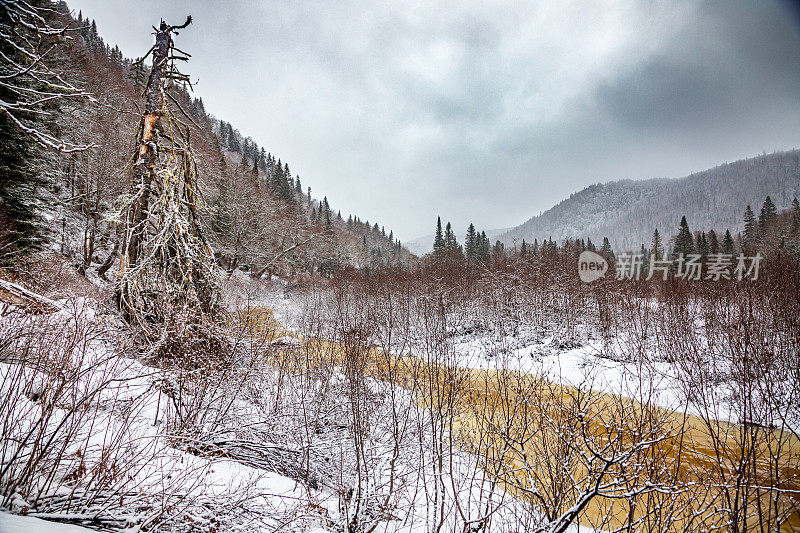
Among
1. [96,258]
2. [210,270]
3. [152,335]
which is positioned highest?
[96,258]

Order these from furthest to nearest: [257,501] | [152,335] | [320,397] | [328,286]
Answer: [328,286] → [320,397] → [152,335] → [257,501]

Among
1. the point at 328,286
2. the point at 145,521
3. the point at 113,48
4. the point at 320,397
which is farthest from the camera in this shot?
the point at 113,48

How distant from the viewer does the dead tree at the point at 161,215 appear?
19.7 ft

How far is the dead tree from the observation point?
5.99 metres

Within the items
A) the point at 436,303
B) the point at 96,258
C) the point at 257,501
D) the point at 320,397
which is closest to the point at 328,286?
the point at 436,303

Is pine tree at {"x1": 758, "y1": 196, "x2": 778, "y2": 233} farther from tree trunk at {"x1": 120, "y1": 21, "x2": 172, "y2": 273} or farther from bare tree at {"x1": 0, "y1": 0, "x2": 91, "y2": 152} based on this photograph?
bare tree at {"x1": 0, "y1": 0, "x2": 91, "y2": 152}

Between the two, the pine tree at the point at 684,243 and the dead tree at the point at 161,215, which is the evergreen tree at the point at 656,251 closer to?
the pine tree at the point at 684,243

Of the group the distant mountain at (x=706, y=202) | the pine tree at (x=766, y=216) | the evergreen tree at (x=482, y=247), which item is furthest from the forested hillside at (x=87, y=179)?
the distant mountain at (x=706, y=202)

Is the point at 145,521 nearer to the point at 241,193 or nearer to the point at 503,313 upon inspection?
the point at 503,313

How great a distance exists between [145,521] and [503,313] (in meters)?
17.7

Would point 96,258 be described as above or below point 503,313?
above

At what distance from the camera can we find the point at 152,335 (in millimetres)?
4965

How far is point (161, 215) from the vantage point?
630 centimetres

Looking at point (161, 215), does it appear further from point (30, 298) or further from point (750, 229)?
point (750, 229)
